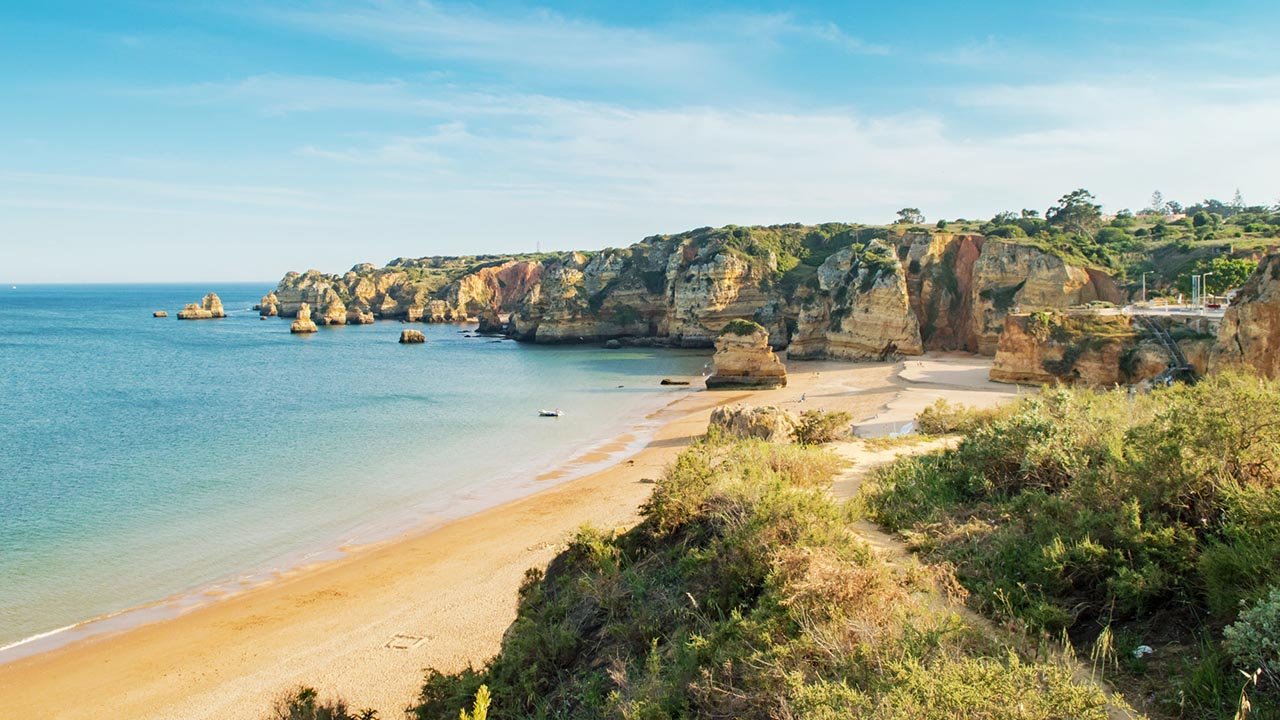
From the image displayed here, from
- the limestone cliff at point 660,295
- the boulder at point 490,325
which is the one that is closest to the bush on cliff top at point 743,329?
the limestone cliff at point 660,295

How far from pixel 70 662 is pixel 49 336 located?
83.2 m

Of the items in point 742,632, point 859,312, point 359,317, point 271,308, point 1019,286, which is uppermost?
point 1019,286

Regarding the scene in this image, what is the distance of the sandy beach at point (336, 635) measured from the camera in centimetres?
1166

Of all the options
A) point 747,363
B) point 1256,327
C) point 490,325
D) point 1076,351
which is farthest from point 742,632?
point 490,325

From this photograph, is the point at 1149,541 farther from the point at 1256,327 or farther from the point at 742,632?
the point at 1256,327

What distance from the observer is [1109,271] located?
4766 centimetres

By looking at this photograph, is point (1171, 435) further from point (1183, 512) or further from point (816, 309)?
point (816, 309)

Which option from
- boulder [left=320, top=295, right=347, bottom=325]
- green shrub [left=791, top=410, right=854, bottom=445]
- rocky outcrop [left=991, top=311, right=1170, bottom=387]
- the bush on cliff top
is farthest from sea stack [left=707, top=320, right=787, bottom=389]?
boulder [left=320, top=295, right=347, bottom=325]

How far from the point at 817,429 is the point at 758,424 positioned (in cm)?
144

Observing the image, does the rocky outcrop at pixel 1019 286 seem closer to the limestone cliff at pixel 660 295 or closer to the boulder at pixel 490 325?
the limestone cliff at pixel 660 295

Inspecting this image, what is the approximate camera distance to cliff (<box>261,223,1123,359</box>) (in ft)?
159

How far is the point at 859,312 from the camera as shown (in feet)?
169

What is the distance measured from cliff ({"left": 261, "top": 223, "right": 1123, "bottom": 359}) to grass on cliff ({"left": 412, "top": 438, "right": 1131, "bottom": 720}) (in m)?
44.0

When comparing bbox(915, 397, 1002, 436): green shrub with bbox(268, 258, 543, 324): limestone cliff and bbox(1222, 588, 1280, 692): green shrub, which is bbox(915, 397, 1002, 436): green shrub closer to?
bbox(1222, 588, 1280, 692): green shrub
